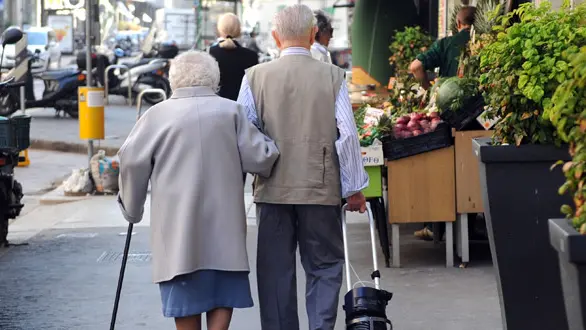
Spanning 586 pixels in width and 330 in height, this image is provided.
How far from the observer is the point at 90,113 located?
13219 millimetres

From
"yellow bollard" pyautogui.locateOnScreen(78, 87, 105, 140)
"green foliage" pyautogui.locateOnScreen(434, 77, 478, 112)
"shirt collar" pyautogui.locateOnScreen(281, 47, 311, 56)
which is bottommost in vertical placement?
"yellow bollard" pyautogui.locateOnScreen(78, 87, 105, 140)

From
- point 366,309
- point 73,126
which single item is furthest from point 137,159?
point 73,126

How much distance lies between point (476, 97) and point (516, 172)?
2.89 meters

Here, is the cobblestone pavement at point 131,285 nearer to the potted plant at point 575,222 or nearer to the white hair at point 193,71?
the white hair at point 193,71

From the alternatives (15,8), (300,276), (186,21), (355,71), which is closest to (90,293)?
(300,276)

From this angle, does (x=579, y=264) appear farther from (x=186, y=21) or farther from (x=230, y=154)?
(x=186, y=21)

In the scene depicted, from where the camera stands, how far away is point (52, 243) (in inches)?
394

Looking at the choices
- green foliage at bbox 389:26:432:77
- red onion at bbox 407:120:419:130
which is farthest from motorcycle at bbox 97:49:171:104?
red onion at bbox 407:120:419:130

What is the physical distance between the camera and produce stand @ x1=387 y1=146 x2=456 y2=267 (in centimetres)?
830

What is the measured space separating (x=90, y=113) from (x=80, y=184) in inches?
33.0

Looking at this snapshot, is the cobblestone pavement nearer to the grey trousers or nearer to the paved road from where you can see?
the grey trousers

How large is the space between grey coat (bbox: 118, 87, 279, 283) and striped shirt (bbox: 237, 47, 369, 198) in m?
0.40

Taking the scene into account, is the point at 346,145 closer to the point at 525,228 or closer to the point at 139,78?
the point at 525,228

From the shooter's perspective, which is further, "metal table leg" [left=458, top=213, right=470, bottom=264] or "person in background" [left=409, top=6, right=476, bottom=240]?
"person in background" [left=409, top=6, right=476, bottom=240]
